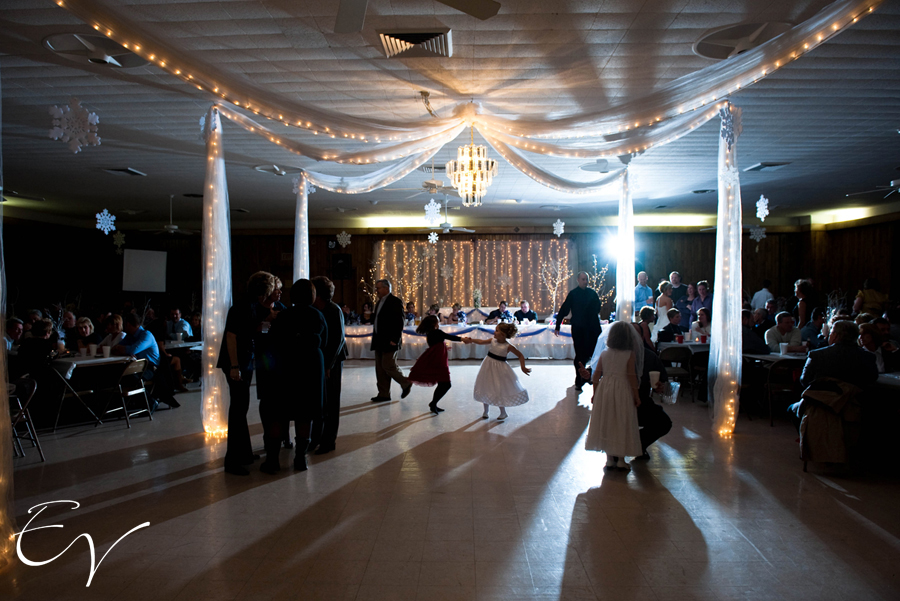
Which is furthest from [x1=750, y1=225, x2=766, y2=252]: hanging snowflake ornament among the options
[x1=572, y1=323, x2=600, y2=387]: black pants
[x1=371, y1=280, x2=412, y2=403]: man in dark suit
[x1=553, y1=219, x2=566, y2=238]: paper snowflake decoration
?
[x1=371, y1=280, x2=412, y2=403]: man in dark suit

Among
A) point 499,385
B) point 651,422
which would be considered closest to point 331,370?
point 499,385

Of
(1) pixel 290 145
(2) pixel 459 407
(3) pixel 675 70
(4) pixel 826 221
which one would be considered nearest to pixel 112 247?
(1) pixel 290 145

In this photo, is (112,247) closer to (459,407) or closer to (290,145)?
(290,145)

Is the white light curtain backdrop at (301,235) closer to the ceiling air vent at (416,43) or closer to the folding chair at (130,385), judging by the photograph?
the folding chair at (130,385)

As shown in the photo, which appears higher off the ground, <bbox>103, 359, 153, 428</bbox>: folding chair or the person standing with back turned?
the person standing with back turned

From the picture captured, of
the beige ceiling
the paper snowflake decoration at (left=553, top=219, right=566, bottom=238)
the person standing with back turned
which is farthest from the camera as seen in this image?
the paper snowflake decoration at (left=553, top=219, right=566, bottom=238)

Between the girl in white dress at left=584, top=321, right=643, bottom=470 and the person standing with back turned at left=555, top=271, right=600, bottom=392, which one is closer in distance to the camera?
the girl in white dress at left=584, top=321, right=643, bottom=470

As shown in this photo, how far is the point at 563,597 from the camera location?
2510 millimetres

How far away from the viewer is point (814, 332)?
6363 mm

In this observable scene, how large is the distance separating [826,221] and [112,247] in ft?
62.1

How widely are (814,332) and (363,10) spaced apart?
6067mm

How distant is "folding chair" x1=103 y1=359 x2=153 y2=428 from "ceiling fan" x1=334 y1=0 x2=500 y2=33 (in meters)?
4.36

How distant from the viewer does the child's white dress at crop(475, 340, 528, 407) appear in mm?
5902

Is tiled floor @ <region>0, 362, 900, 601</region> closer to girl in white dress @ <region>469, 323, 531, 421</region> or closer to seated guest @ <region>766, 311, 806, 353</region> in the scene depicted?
girl in white dress @ <region>469, 323, 531, 421</region>
